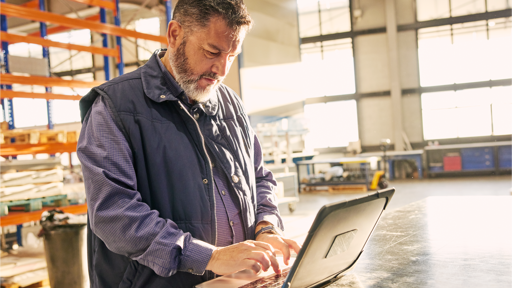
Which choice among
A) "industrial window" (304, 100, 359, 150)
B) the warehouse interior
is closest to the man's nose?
the warehouse interior

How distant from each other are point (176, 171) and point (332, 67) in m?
12.5

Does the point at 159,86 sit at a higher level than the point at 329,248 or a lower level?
higher

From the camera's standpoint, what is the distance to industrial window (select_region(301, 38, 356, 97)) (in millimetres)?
12992

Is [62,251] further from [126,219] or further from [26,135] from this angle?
[126,219]

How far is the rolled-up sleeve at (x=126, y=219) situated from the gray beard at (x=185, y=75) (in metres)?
0.29

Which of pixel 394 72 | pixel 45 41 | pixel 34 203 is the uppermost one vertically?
pixel 394 72

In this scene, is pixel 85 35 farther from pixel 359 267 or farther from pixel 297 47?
pixel 359 267

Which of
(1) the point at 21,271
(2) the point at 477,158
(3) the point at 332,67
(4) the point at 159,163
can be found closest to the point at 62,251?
(1) the point at 21,271

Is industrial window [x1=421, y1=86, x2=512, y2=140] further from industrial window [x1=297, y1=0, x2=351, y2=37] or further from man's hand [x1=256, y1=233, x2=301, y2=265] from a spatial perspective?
man's hand [x1=256, y1=233, x2=301, y2=265]

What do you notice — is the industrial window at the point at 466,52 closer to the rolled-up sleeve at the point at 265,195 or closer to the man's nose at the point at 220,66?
the rolled-up sleeve at the point at 265,195

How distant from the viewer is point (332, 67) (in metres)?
13.1

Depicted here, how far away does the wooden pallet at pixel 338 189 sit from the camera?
9781 mm

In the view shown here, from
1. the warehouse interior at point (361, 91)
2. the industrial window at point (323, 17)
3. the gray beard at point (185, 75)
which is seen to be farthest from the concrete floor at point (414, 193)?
the industrial window at point (323, 17)

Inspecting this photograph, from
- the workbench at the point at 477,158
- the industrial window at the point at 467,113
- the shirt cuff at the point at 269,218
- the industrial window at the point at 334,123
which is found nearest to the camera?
the shirt cuff at the point at 269,218
